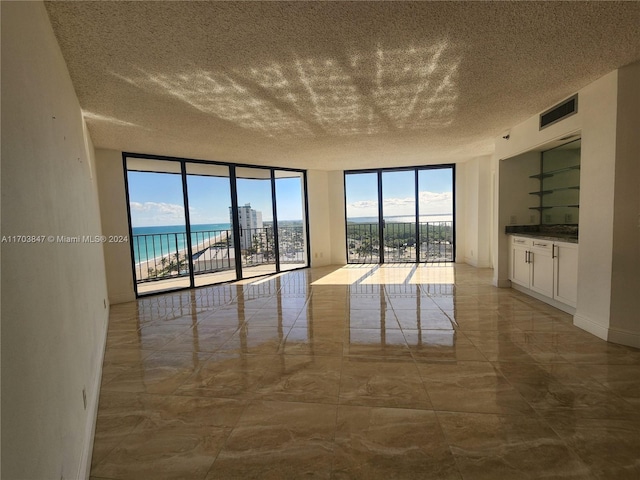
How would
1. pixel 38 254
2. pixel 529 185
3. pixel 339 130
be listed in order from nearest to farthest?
pixel 38 254
pixel 339 130
pixel 529 185

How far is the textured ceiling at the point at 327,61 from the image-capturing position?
5.99 ft

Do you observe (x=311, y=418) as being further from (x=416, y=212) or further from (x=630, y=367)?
(x=416, y=212)

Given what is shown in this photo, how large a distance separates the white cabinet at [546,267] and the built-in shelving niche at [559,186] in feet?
2.00

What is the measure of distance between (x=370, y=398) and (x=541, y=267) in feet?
10.5

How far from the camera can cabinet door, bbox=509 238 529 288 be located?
4.31 metres

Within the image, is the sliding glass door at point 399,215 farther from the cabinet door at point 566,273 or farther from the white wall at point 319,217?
the cabinet door at point 566,273

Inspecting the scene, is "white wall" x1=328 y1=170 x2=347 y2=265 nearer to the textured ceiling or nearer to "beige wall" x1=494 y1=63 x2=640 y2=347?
the textured ceiling

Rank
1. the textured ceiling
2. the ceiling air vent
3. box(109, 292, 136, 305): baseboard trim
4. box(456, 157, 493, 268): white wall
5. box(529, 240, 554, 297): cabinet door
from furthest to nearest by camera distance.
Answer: box(456, 157, 493, 268): white wall, box(109, 292, 136, 305): baseboard trim, box(529, 240, 554, 297): cabinet door, the ceiling air vent, the textured ceiling

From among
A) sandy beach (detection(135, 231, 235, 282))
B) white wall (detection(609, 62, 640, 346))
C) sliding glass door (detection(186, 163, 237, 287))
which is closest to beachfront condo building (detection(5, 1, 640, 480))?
white wall (detection(609, 62, 640, 346))

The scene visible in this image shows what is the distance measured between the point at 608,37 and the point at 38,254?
3.54 metres

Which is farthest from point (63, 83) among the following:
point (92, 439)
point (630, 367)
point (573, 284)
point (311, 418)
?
point (573, 284)

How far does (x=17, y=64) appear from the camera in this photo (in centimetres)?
118

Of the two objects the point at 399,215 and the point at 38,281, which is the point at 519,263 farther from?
the point at 38,281

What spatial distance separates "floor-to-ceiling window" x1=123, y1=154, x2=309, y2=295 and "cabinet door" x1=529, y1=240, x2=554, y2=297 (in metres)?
4.76
